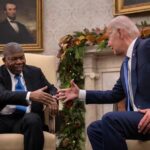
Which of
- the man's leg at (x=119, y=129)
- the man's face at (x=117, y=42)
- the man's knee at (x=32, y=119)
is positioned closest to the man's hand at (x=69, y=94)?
the man's knee at (x=32, y=119)

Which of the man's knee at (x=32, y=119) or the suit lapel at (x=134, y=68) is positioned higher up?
the suit lapel at (x=134, y=68)

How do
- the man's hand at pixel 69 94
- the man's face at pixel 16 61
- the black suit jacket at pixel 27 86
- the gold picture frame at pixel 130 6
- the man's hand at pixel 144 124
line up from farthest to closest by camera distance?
the gold picture frame at pixel 130 6
the man's face at pixel 16 61
the black suit jacket at pixel 27 86
the man's hand at pixel 69 94
the man's hand at pixel 144 124

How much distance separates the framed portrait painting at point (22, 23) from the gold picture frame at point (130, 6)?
111 centimetres

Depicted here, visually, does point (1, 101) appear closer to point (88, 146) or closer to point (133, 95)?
point (133, 95)

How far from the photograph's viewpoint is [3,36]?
5965 millimetres

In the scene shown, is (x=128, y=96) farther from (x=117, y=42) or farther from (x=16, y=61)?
(x=16, y=61)

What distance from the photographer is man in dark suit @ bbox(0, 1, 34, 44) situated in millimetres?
5926

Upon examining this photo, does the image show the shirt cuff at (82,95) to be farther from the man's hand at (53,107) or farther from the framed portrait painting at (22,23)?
the framed portrait painting at (22,23)

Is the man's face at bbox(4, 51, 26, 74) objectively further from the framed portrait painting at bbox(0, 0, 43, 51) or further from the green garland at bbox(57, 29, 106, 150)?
the framed portrait painting at bbox(0, 0, 43, 51)

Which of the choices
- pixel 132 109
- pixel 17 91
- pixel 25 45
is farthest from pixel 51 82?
pixel 25 45

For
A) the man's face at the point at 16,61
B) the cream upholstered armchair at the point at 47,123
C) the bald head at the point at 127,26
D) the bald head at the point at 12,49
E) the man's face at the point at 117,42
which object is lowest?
the cream upholstered armchair at the point at 47,123

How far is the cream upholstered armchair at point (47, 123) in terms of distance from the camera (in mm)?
3326

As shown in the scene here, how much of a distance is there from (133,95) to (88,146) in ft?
8.57

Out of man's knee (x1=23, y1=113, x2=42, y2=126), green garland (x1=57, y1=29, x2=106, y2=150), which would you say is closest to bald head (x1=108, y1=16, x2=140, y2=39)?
man's knee (x1=23, y1=113, x2=42, y2=126)
